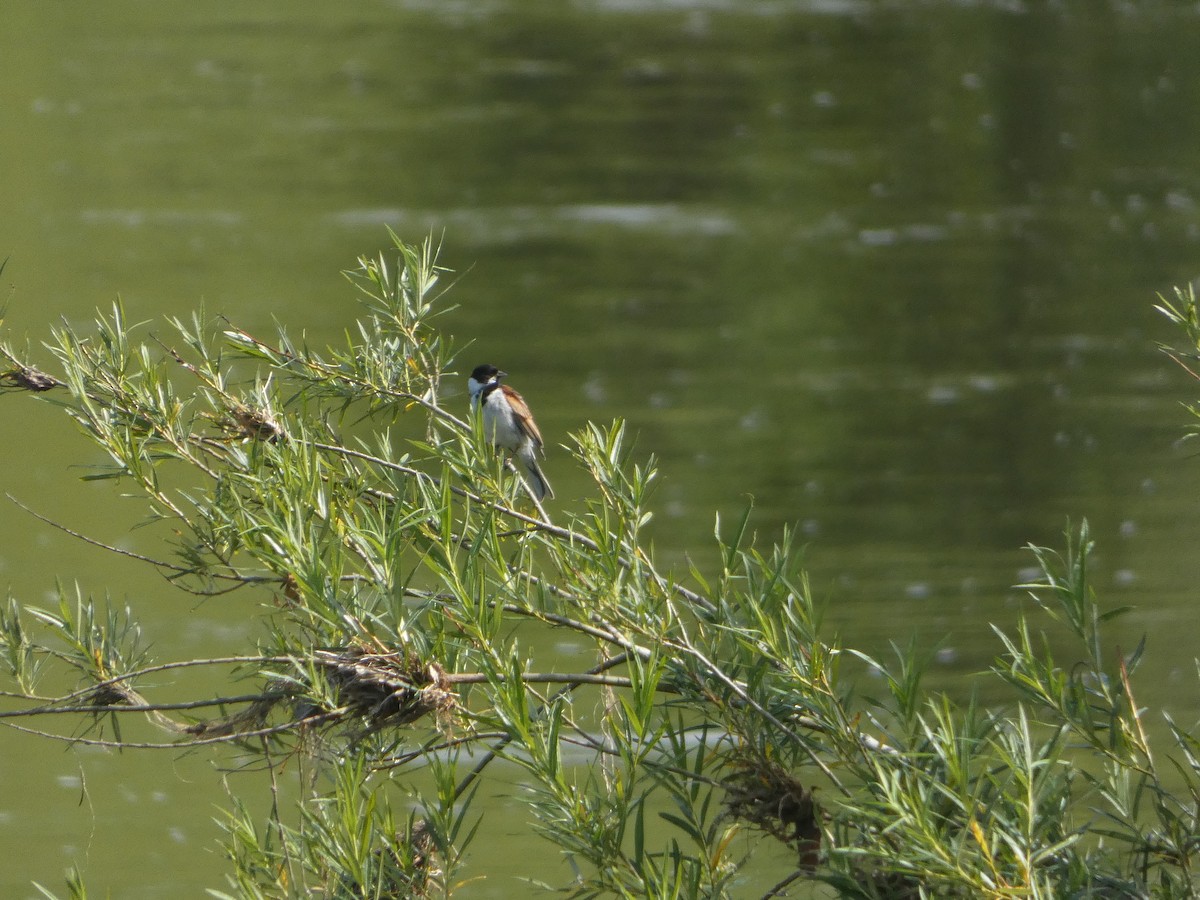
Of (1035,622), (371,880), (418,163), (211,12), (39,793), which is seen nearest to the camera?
(371,880)

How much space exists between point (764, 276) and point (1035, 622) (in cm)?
709

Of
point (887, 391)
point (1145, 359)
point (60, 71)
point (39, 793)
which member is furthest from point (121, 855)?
point (60, 71)

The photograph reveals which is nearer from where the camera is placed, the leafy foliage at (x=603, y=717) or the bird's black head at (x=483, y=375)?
the leafy foliage at (x=603, y=717)

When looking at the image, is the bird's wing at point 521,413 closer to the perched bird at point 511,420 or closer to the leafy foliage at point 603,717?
the perched bird at point 511,420

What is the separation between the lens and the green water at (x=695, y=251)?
1013 cm

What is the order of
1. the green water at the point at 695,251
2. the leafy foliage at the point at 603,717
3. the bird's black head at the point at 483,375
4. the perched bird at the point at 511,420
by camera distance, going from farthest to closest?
the green water at the point at 695,251 < the bird's black head at the point at 483,375 < the perched bird at the point at 511,420 < the leafy foliage at the point at 603,717

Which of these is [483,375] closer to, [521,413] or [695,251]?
[521,413]

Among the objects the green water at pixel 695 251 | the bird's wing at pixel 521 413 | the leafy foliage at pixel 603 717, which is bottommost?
the green water at pixel 695 251

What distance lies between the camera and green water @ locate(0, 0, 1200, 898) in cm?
1013

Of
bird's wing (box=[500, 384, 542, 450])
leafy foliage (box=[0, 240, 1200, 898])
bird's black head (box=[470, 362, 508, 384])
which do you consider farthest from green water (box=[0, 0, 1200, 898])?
bird's black head (box=[470, 362, 508, 384])

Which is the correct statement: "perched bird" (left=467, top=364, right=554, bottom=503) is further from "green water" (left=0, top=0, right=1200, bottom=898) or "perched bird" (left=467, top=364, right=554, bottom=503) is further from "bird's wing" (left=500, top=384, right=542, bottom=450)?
"green water" (left=0, top=0, right=1200, bottom=898)

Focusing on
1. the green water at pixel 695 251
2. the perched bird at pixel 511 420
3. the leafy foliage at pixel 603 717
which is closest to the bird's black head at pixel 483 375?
the perched bird at pixel 511 420

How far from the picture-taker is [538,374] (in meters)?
13.2

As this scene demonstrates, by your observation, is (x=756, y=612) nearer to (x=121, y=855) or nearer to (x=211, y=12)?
(x=121, y=855)
